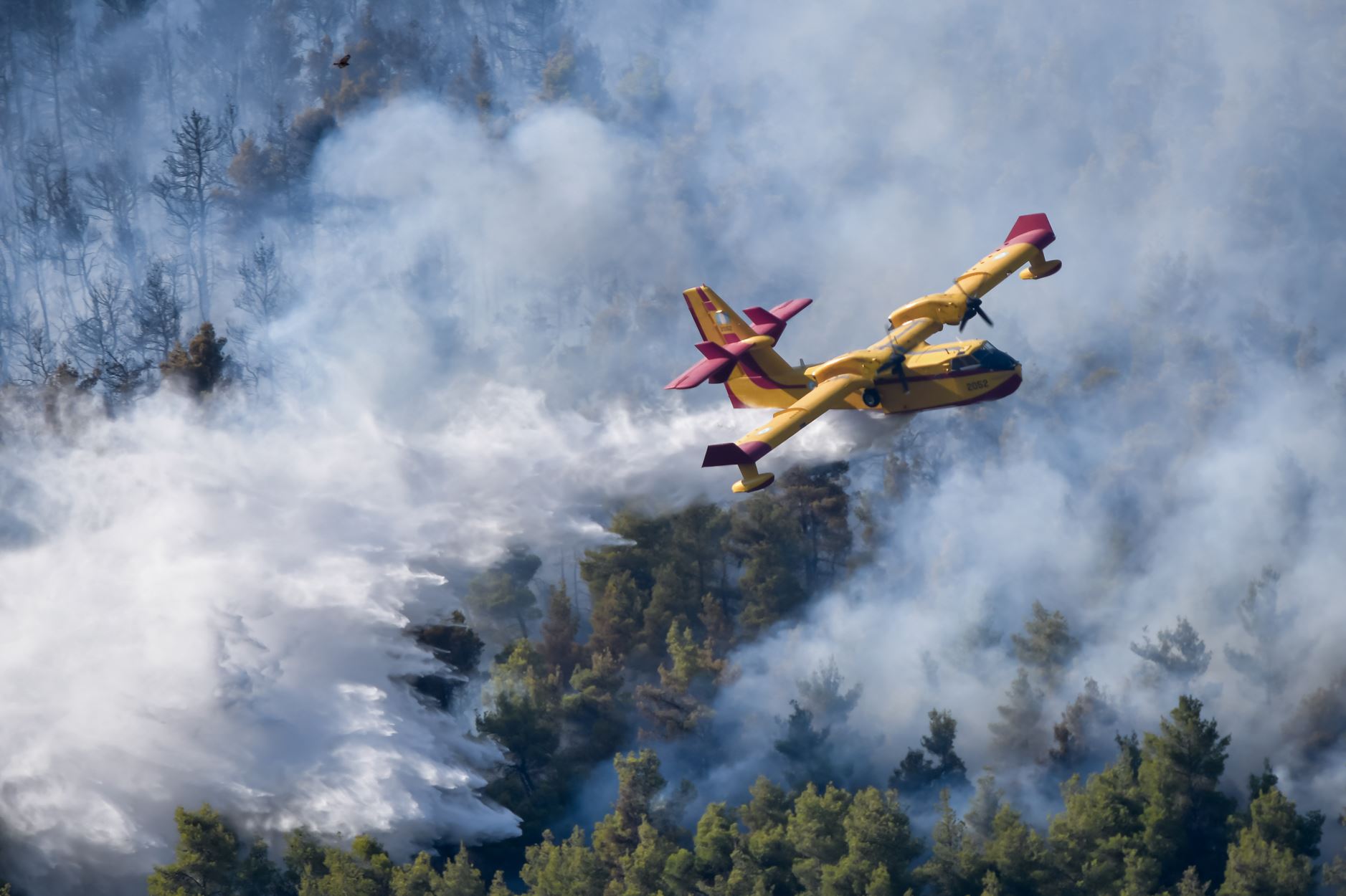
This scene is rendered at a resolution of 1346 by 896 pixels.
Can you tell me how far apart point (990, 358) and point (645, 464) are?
1284cm

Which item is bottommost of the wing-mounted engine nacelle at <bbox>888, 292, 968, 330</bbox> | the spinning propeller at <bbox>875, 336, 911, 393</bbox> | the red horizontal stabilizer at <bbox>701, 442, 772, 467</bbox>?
the red horizontal stabilizer at <bbox>701, 442, 772, 467</bbox>

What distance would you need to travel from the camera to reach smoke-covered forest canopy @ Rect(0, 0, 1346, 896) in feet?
188

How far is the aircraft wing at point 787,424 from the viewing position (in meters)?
43.1

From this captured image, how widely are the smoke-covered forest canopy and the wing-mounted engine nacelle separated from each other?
3498 mm

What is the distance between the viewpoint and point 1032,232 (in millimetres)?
55062

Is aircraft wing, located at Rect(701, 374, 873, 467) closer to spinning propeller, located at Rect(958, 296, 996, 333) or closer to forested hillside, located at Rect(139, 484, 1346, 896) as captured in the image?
spinning propeller, located at Rect(958, 296, 996, 333)

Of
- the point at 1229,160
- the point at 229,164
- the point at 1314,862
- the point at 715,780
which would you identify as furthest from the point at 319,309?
the point at 1314,862

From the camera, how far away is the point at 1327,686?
81.7m

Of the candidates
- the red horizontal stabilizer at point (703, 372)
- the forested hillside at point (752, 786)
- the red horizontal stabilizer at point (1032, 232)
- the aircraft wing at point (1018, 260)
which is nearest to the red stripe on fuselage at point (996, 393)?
the aircraft wing at point (1018, 260)

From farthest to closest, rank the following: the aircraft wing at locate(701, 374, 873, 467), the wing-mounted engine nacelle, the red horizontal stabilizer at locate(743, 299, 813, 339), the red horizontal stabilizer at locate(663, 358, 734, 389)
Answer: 1. the red horizontal stabilizer at locate(743, 299, 813, 339)
2. the wing-mounted engine nacelle
3. the red horizontal stabilizer at locate(663, 358, 734, 389)
4. the aircraft wing at locate(701, 374, 873, 467)

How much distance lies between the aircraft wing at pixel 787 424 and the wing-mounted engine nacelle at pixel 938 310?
11.4 ft

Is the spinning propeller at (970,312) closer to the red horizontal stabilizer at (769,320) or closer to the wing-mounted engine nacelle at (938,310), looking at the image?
the wing-mounted engine nacelle at (938,310)

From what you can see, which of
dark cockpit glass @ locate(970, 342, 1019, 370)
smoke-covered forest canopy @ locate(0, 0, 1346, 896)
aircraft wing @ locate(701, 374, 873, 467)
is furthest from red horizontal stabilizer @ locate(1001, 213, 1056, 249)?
aircraft wing @ locate(701, 374, 873, 467)

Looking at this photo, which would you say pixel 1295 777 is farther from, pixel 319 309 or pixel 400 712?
pixel 319 309
